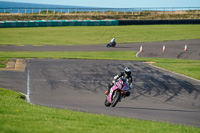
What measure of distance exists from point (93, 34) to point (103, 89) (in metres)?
43.8

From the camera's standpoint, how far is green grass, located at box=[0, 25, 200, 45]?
5422 cm

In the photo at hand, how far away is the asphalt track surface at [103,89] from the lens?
14344mm

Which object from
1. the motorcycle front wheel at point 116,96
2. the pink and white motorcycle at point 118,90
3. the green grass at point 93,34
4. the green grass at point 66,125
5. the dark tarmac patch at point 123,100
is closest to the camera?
the green grass at point 66,125

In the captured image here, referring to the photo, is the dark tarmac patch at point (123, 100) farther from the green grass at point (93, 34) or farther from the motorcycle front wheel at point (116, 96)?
the green grass at point (93, 34)

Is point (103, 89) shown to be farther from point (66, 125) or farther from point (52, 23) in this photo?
point (52, 23)

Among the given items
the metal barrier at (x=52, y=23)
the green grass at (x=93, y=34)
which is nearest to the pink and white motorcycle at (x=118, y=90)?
the green grass at (x=93, y=34)

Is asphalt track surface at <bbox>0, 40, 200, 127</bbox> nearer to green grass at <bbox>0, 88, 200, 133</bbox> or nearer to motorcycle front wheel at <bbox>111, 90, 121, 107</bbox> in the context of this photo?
motorcycle front wheel at <bbox>111, 90, 121, 107</bbox>

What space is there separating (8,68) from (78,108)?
13736 millimetres

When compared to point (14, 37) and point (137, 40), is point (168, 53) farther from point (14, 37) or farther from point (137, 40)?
point (14, 37)

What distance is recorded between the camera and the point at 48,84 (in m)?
20.6

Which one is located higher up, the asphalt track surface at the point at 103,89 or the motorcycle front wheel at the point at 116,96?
the motorcycle front wheel at the point at 116,96

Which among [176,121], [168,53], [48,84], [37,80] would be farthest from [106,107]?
[168,53]

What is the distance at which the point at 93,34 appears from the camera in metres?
62.5

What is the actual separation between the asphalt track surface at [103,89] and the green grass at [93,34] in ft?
78.8
